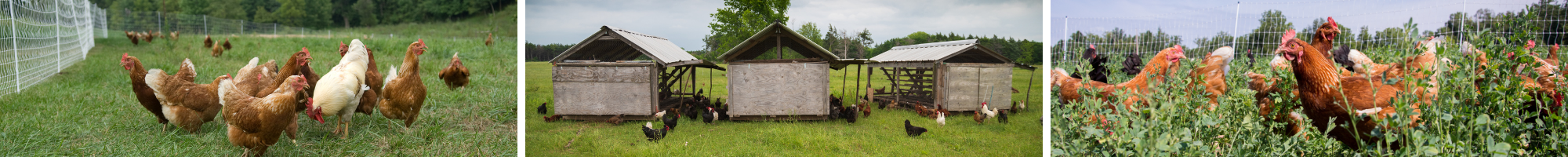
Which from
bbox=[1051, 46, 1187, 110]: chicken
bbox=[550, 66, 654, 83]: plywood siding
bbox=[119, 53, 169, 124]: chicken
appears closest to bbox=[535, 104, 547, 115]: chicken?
bbox=[550, 66, 654, 83]: plywood siding

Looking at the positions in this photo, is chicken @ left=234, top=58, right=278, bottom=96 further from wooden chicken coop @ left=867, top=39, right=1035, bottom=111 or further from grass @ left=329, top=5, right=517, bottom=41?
grass @ left=329, top=5, right=517, bottom=41

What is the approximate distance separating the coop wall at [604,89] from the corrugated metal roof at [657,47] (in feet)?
0.52

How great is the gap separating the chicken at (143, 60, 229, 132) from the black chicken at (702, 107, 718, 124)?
7.22 ft

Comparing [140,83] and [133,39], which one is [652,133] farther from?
[133,39]

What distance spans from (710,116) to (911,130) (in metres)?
0.76

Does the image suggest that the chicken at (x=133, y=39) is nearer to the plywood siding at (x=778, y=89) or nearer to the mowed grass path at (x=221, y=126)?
the mowed grass path at (x=221, y=126)

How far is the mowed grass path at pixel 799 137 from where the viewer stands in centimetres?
230

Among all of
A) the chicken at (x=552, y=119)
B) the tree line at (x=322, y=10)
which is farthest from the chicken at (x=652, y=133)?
the tree line at (x=322, y=10)

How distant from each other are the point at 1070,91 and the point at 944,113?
2.48 feet

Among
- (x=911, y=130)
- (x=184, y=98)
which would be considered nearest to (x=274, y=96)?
(x=184, y=98)

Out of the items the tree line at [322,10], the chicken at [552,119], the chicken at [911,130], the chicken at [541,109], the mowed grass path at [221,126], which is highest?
the tree line at [322,10]

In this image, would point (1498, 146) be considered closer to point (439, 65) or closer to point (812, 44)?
point (812, 44)

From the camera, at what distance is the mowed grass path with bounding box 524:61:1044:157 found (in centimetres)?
230

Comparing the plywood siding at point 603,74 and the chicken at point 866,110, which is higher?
the plywood siding at point 603,74
